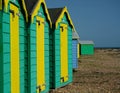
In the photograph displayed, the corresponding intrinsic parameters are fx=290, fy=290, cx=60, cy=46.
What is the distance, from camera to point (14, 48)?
301 inches

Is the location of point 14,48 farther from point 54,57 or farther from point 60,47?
point 60,47

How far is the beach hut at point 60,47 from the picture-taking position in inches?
456

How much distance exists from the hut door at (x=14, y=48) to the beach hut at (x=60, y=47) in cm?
370

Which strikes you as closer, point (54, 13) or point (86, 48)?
point (54, 13)

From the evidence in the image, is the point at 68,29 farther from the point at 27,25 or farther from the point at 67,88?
the point at 27,25

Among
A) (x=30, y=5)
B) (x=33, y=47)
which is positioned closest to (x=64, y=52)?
(x=33, y=47)

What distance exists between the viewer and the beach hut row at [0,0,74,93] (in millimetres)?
7070

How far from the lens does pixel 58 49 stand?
1188cm

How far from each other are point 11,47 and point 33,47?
6.49 feet

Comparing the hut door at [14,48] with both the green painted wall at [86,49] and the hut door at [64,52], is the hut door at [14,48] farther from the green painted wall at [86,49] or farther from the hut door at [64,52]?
the green painted wall at [86,49]

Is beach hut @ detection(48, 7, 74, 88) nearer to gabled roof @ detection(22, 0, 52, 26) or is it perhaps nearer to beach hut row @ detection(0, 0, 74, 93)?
beach hut row @ detection(0, 0, 74, 93)

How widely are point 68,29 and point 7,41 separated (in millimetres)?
6131

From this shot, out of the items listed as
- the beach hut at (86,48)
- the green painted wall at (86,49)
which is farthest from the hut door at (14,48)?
the green painted wall at (86,49)

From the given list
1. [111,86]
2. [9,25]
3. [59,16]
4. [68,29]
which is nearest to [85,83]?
[111,86]
